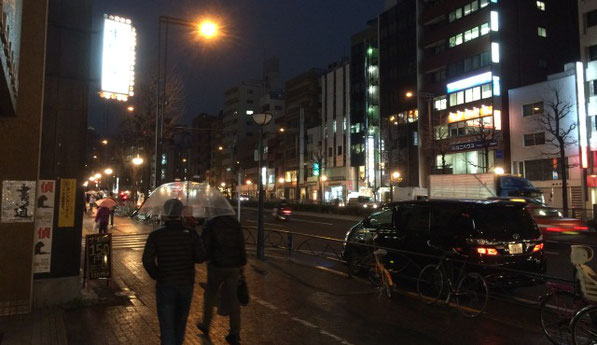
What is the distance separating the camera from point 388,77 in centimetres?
6356

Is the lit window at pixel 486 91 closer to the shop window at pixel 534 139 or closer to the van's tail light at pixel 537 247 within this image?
the shop window at pixel 534 139

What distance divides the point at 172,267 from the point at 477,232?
5.81 metres

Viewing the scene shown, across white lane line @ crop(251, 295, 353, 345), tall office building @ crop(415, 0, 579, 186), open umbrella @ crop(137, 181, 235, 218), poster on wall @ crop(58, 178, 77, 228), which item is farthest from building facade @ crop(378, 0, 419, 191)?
poster on wall @ crop(58, 178, 77, 228)

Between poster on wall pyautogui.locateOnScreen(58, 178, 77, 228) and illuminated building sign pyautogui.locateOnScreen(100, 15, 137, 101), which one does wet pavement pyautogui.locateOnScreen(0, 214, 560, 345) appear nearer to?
poster on wall pyautogui.locateOnScreen(58, 178, 77, 228)

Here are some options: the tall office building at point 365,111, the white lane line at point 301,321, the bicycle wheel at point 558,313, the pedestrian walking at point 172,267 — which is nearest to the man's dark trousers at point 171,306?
the pedestrian walking at point 172,267

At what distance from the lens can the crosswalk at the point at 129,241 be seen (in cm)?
1686

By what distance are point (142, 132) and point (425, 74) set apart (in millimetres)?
37607

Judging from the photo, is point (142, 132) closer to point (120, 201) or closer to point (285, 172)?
point (120, 201)

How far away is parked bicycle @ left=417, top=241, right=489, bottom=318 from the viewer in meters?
7.76

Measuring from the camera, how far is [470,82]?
4947 cm

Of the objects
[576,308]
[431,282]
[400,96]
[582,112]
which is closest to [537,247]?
[431,282]

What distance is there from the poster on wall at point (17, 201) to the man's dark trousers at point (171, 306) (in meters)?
3.55

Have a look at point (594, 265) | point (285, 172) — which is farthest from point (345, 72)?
point (594, 265)

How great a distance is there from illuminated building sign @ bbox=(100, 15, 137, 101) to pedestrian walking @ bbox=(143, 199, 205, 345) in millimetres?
12850
